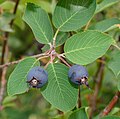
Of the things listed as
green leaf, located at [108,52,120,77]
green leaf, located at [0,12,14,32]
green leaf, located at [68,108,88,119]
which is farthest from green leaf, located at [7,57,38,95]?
green leaf, located at [0,12,14,32]

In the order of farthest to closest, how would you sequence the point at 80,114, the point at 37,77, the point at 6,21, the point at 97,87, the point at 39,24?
the point at 97,87 < the point at 6,21 < the point at 39,24 < the point at 80,114 < the point at 37,77

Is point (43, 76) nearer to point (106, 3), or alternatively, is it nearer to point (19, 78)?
point (19, 78)

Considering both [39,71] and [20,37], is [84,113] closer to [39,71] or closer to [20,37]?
[39,71]

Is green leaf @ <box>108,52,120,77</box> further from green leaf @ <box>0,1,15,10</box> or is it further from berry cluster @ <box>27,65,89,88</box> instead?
green leaf @ <box>0,1,15,10</box>

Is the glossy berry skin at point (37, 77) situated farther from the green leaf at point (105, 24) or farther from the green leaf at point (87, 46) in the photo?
the green leaf at point (105, 24)

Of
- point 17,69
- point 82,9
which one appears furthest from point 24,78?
point 82,9

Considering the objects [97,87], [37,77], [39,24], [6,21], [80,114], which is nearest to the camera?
[37,77]

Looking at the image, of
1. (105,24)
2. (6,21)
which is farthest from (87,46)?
(6,21)
